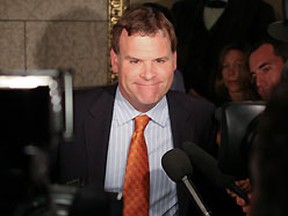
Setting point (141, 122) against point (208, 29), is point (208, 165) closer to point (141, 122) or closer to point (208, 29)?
point (141, 122)

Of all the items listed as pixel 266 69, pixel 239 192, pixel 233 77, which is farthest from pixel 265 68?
pixel 239 192

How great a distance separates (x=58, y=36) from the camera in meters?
2.51

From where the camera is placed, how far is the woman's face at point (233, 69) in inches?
87.9

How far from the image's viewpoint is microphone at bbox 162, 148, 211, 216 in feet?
3.39

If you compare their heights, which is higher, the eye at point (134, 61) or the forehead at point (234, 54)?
the eye at point (134, 61)

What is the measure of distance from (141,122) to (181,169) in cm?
47

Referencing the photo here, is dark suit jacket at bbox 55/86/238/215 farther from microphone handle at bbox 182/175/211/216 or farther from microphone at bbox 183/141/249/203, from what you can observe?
microphone handle at bbox 182/175/211/216

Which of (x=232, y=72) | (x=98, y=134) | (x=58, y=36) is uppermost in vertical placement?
(x=58, y=36)

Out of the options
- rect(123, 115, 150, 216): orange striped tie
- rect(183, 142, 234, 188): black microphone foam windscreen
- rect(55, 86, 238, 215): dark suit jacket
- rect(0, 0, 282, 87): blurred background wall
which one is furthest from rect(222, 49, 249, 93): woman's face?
rect(183, 142, 234, 188): black microphone foam windscreen

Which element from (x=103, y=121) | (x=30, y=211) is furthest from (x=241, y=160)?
(x=103, y=121)

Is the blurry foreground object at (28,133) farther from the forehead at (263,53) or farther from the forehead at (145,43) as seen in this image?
the forehead at (263,53)

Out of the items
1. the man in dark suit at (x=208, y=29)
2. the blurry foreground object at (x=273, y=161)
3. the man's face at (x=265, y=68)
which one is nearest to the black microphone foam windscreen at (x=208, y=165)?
the blurry foreground object at (x=273, y=161)

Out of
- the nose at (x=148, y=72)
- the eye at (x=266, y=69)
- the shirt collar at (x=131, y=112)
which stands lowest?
the shirt collar at (x=131, y=112)

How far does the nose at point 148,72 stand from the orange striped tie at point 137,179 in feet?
0.47
